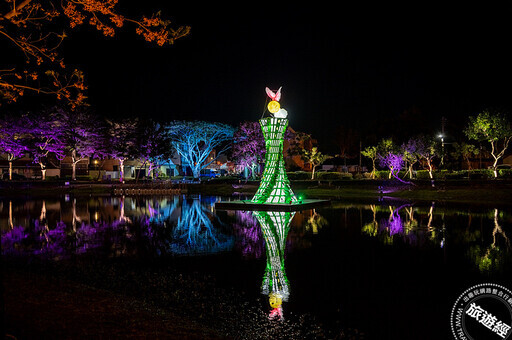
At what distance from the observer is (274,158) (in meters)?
24.3

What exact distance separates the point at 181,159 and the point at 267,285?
65.1 meters

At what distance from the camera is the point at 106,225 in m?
17.9

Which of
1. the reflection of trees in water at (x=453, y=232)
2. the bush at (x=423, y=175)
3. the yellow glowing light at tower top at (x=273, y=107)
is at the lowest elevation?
the reflection of trees in water at (x=453, y=232)

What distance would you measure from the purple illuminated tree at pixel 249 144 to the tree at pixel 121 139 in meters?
12.6

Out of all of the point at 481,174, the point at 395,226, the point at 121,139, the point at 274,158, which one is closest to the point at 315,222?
the point at 395,226

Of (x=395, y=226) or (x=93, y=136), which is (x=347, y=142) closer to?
(x=93, y=136)

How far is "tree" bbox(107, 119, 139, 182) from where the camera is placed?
49.0 metres

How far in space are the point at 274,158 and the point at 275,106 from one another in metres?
3.12

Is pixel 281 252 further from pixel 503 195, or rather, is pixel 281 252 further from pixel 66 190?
pixel 66 190

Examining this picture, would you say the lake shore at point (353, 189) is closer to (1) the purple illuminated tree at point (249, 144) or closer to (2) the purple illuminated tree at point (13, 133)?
(1) the purple illuminated tree at point (249, 144)

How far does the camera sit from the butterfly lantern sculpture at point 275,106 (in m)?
23.5

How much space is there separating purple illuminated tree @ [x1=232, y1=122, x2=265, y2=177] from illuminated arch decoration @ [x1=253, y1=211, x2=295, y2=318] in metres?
28.9
